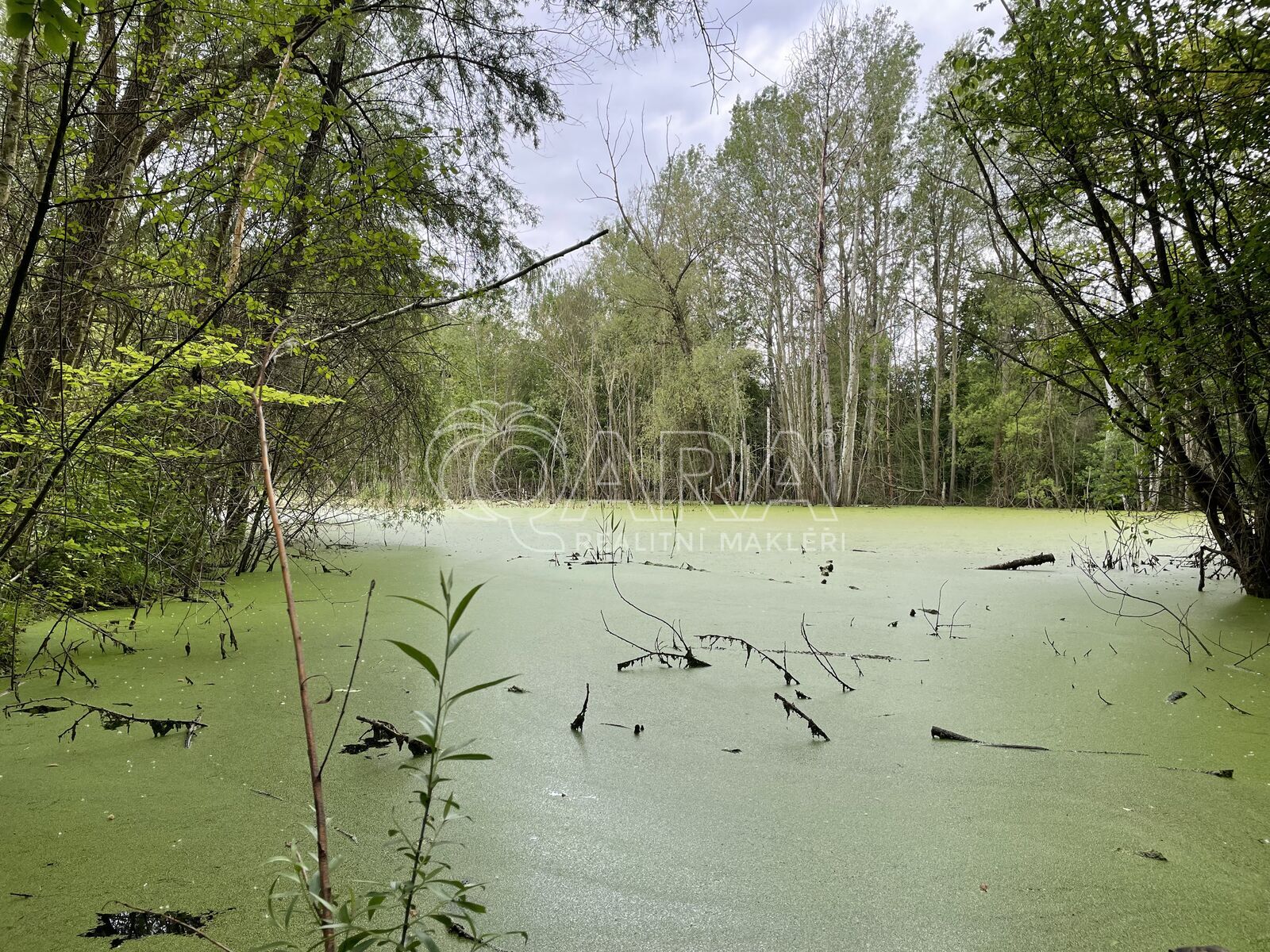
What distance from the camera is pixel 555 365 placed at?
13516 millimetres

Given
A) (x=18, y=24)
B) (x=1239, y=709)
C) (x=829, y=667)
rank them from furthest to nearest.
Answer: (x=829, y=667) < (x=1239, y=709) < (x=18, y=24)

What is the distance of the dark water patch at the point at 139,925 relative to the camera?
95 cm

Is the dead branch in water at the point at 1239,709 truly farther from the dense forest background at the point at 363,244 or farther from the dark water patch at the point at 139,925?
the dark water patch at the point at 139,925

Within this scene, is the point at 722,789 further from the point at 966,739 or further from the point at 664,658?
the point at 664,658

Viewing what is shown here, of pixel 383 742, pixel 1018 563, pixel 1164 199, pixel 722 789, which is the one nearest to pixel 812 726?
pixel 722 789

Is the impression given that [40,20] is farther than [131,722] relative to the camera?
No

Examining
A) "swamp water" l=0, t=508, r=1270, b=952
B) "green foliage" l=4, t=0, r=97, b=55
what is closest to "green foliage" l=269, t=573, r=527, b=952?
"swamp water" l=0, t=508, r=1270, b=952

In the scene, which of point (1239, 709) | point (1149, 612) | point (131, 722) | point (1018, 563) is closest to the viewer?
point (131, 722)

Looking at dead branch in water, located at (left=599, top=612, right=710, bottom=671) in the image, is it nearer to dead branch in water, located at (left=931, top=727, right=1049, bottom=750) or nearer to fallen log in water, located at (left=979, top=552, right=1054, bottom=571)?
dead branch in water, located at (left=931, top=727, right=1049, bottom=750)

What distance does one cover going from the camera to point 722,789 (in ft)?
4.75

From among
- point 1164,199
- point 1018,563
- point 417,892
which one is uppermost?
point 1164,199

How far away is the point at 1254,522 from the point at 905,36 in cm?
989

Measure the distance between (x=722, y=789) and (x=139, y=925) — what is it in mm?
1015

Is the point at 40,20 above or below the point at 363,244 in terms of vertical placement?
below
